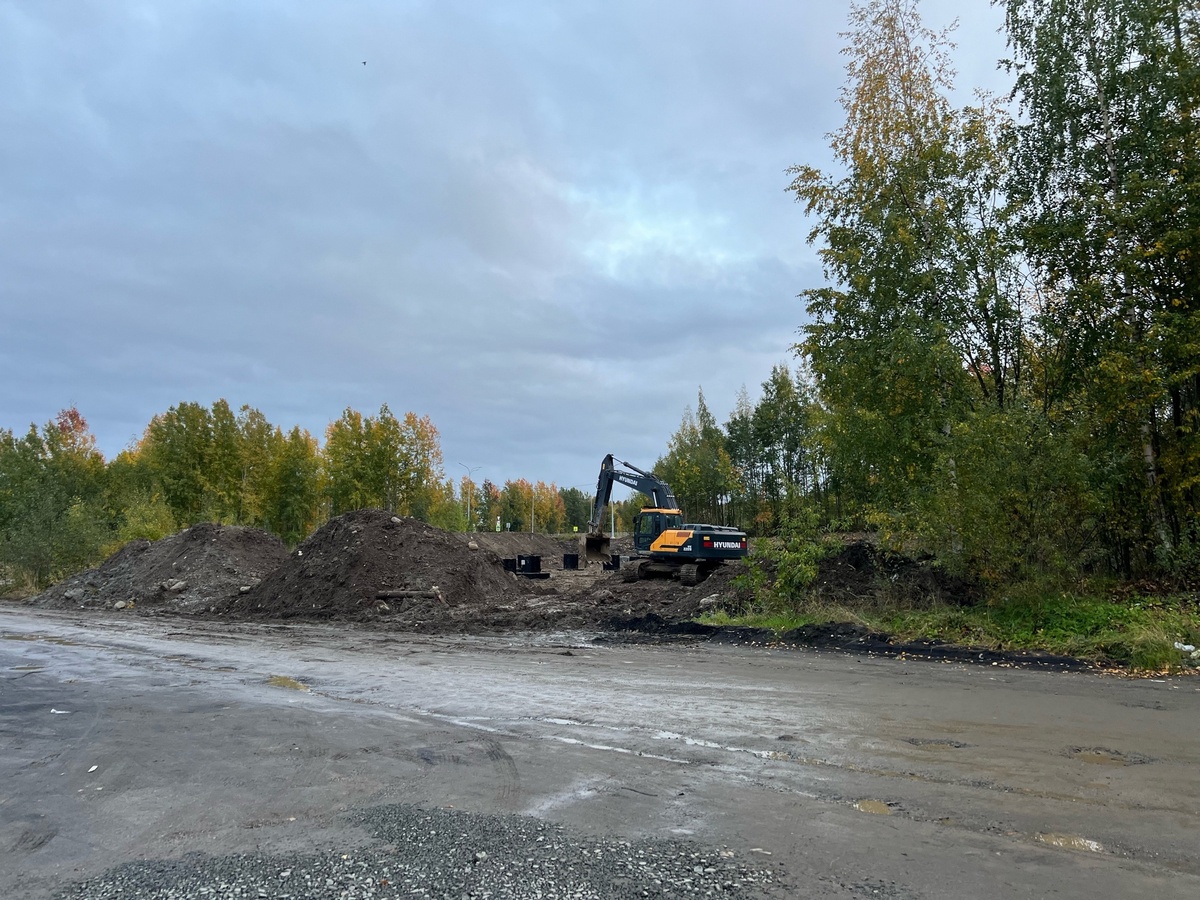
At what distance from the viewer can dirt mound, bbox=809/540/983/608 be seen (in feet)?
52.5

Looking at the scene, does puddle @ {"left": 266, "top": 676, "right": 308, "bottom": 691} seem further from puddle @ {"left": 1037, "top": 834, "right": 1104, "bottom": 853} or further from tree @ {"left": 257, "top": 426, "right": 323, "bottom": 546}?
tree @ {"left": 257, "top": 426, "right": 323, "bottom": 546}

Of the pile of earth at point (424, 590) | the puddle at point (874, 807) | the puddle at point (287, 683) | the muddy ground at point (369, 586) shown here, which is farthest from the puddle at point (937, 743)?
the pile of earth at point (424, 590)

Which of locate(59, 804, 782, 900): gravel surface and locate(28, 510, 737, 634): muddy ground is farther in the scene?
locate(28, 510, 737, 634): muddy ground

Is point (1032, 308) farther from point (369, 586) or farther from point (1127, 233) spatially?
point (369, 586)

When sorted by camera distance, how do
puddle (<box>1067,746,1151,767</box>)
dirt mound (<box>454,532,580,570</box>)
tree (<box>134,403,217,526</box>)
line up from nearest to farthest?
1. puddle (<box>1067,746,1151,767</box>)
2. tree (<box>134,403,217,526</box>)
3. dirt mound (<box>454,532,580,570</box>)

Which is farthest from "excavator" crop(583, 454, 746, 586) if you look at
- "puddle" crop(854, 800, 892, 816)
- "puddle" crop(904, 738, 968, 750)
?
"puddle" crop(854, 800, 892, 816)

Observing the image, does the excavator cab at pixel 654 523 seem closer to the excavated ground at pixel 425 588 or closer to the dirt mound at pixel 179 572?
the excavated ground at pixel 425 588

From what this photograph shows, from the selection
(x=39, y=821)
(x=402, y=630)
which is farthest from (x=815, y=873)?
(x=402, y=630)

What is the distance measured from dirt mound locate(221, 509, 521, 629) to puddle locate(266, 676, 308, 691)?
10662mm

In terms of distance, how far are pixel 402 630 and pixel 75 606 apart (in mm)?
19087

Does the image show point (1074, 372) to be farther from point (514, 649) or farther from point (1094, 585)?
point (514, 649)

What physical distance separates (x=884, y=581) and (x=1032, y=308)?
6455 millimetres

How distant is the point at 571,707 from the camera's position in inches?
364

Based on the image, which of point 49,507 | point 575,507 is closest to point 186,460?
point 49,507
